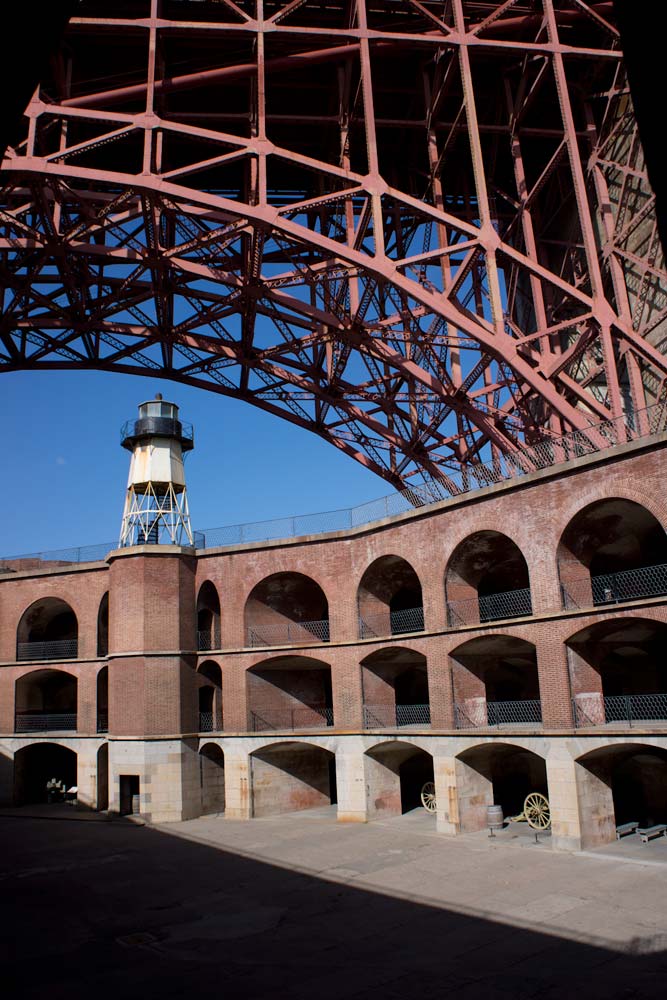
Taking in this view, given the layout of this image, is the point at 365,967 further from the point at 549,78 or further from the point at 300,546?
the point at 549,78

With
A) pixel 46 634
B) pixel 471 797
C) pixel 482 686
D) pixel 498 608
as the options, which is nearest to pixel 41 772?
pixel 46 634

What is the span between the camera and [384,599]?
26219 mm

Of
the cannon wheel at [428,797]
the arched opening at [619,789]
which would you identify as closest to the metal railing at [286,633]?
the cannon wheel at [428,797]

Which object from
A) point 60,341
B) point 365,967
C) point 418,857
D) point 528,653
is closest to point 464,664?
point 528,653

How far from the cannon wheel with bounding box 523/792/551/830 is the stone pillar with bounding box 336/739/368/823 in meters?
4.94

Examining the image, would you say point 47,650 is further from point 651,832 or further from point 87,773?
point 651,832

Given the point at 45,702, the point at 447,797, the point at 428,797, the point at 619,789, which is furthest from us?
the point at 45,702

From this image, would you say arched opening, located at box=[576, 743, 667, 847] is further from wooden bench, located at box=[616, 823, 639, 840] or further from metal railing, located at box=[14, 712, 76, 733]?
metal railing, located at box=[14, 712, 76, 733]

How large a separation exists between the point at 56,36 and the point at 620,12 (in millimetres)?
1524

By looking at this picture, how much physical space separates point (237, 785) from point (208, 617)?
6.33 meters

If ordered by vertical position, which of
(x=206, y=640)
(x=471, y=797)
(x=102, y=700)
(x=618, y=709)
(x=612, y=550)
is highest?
(x=612, y=550)

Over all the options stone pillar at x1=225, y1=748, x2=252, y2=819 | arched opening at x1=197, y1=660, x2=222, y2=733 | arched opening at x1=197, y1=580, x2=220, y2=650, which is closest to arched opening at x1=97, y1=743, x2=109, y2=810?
arched opening at x1=197, y1=660, x2=222, y2=733

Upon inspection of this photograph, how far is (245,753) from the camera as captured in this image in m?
26.7

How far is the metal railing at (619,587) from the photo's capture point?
64.7 ft
